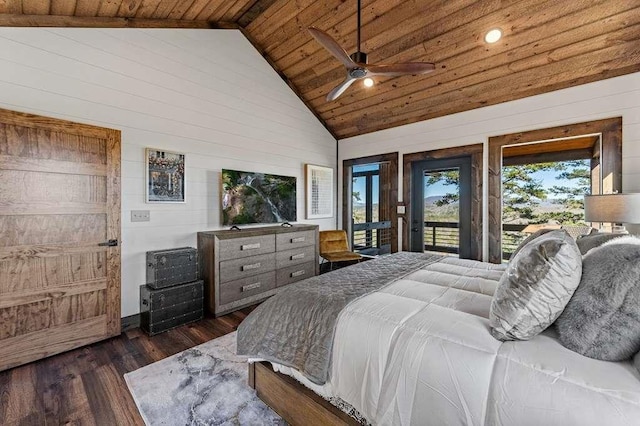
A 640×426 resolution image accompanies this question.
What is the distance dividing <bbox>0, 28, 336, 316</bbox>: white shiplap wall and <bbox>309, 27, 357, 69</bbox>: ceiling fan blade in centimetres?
209

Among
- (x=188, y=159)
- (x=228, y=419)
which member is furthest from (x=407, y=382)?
(x=188, y=159)

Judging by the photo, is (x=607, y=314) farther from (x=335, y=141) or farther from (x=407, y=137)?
(x=335, y=141)

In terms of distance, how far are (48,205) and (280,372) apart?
8.38 ft

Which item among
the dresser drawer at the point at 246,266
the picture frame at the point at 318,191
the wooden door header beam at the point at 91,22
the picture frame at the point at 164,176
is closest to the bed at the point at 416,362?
the dresser drawer at the point at 246,266

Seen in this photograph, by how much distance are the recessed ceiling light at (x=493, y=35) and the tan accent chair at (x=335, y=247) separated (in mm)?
3397

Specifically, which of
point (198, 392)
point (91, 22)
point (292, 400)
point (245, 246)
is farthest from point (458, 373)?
point (91, 22)

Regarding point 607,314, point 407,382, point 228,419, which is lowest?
point 228,419

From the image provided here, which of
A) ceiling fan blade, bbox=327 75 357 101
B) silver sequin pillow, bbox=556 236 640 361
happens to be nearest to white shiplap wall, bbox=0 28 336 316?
ceiling fan blade, bbox=327 75 357 101

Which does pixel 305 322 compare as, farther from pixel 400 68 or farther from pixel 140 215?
pixel 140 215

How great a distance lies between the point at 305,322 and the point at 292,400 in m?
0.47

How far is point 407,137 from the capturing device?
473 centimetres

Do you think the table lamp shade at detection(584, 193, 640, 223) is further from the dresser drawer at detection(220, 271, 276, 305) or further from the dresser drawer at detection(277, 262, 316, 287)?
the dresser drawer at detection(220, 271, 276, 305)

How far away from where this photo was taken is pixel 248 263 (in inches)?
144

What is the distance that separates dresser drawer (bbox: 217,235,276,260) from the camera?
11.1 ft
